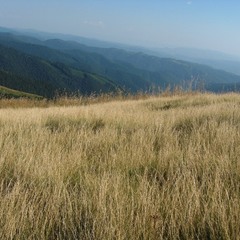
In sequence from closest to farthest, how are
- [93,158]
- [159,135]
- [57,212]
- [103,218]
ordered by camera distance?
[103,218], [57,212], [93,158], [159,135]

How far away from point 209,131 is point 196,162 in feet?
5.92

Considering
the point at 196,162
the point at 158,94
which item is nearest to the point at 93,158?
the point at 196,162

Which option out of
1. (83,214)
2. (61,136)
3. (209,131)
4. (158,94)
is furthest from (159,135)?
(158,94)

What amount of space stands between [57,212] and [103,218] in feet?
1.32

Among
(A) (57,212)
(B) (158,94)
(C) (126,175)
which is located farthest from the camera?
(B) (158,94)

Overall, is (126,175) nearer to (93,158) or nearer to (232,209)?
(93,158)

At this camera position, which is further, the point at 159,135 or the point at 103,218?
the point at 159,135

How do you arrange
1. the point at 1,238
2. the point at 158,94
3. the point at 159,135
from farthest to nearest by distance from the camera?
the point at 158,94 < the point at 159,135 < the point at 1,238

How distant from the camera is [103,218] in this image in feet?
7.66

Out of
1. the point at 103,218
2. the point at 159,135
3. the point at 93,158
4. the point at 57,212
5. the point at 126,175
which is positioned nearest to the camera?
the point at 103,218

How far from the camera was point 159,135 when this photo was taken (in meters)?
5.30

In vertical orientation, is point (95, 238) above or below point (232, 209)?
below

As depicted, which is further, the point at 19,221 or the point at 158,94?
the point at 158,94

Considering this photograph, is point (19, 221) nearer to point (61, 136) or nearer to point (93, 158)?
point (93, 158)
